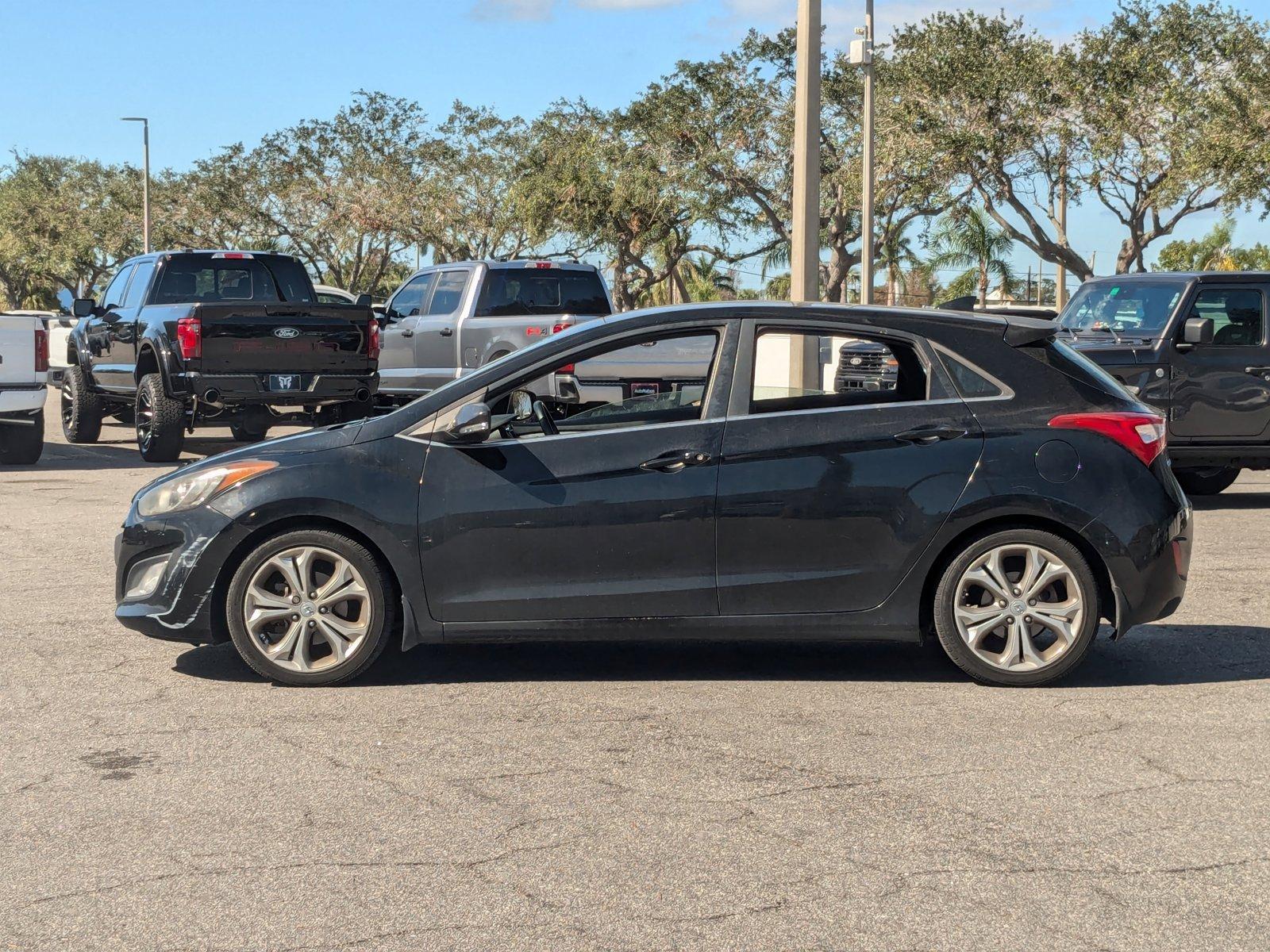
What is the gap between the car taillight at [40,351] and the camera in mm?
15648

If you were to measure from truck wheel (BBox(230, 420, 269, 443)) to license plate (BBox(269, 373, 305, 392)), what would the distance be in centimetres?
52

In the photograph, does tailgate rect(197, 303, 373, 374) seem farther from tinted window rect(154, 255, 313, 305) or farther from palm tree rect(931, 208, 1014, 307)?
palm tree rect(931, 208, 1014, 307)

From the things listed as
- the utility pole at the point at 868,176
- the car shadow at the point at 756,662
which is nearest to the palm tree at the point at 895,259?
the utility pole at the point at 868,176

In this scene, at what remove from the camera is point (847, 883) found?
4.26 meters

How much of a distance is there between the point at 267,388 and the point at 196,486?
29.2 feet

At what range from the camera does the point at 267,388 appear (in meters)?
15.3

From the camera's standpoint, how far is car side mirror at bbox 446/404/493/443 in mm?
6367

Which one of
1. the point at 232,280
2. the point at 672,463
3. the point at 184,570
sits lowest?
the point at 184,570

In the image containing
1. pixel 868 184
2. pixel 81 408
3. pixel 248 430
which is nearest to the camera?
pixel 248 430

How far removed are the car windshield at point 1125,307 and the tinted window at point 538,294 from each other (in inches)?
217

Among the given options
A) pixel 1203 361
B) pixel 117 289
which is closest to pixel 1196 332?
pixel 1203 361

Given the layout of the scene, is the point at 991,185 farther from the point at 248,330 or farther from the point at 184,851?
the point at 184,851

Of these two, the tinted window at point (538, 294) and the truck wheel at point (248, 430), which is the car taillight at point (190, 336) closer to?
the truck wheel at point (248, 430)

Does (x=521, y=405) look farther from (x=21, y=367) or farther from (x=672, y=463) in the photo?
Result: (x=21, y=367)
